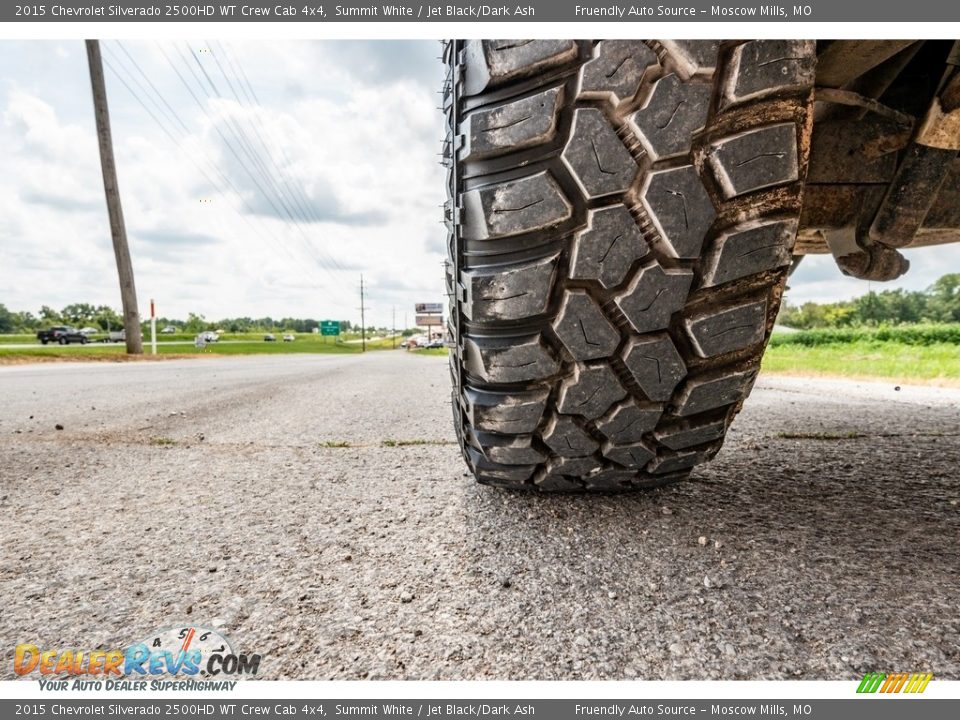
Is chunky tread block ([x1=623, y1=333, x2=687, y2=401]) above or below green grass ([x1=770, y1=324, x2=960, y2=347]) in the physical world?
above

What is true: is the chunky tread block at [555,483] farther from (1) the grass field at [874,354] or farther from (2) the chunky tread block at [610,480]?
(1) the grass field at [874,354]

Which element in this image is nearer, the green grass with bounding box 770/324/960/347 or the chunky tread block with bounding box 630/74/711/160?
the chunky tread block with bounding box 630/74/711/160

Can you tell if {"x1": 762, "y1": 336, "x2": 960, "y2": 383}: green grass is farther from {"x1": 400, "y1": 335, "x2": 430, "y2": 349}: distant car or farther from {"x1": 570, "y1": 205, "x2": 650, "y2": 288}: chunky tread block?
{"x1": 400, "y1": 335, "x2": 430, "y2": 349}: distant car

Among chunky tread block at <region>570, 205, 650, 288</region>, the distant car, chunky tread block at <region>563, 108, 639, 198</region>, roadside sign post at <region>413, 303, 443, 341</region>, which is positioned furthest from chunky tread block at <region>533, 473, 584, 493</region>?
roadside sign post at <region>413, 303, 443, 341</region>

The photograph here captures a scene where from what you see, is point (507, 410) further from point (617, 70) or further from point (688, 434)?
point (617, 70)

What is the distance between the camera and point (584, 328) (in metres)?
0.72

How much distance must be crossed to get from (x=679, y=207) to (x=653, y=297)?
0.13 m

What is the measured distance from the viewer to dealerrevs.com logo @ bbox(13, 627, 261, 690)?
0.51 meters

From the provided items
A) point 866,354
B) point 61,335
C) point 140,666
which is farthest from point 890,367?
point 61,335

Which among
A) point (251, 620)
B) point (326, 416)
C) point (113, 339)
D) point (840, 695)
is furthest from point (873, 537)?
point (113, 339)

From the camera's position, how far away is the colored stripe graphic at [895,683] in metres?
0.50

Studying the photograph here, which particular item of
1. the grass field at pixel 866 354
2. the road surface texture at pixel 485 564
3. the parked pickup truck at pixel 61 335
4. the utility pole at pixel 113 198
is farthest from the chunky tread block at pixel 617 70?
the parked pickup truck at pixel 61 335

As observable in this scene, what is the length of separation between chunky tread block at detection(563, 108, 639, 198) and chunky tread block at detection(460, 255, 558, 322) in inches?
4.7

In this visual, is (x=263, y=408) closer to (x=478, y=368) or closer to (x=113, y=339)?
(x=478, y=368)
